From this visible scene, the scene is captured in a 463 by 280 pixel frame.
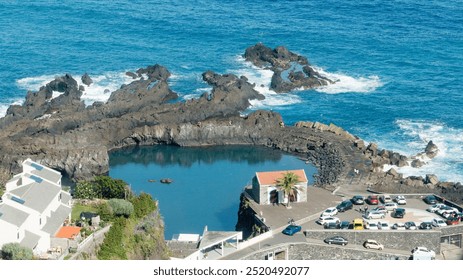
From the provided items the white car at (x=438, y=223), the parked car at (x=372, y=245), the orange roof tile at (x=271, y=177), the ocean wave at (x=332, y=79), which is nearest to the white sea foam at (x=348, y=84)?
the ocean wave at (x=332, y=79)

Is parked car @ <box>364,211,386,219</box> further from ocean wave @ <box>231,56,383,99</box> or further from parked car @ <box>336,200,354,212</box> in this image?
ocean wave @ <box>231,56,383,99</box>

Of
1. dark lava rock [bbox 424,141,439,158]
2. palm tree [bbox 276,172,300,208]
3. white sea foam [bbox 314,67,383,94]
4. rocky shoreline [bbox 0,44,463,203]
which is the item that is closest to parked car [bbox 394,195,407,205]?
rocky shoreline [bbox 0,44,463,203]

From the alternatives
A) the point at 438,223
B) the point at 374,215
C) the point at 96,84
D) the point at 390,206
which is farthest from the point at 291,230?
the point at 96,84

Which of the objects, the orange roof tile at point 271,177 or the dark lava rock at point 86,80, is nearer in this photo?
the orange roof tile at point 271,177

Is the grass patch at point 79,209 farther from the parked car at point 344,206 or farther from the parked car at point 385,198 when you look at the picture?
the parked car at point 385,198

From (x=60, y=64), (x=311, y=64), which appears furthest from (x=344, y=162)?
(x=60, y=64)

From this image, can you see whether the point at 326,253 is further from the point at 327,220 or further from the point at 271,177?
the point at 271,177
